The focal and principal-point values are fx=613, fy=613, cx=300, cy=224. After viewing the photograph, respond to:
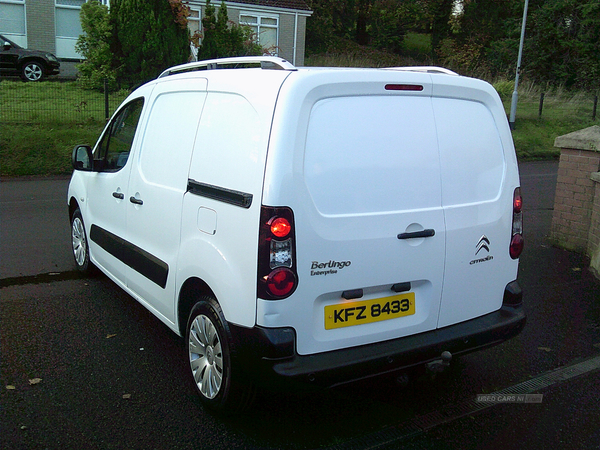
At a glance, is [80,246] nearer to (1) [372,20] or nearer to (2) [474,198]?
(2) [474,198]

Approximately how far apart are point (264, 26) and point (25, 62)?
46.9ft

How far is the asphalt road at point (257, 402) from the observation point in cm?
340

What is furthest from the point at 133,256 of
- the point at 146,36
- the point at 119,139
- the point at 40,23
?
the point at 40,23

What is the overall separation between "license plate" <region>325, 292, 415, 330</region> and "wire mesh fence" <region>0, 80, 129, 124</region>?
1395cm

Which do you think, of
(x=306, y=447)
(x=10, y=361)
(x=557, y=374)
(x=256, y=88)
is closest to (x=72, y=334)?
(x=10, y=361)

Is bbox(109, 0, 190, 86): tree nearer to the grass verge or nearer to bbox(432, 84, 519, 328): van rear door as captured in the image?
the grass verge

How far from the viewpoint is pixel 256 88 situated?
3.23 m

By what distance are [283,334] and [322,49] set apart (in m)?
43.2

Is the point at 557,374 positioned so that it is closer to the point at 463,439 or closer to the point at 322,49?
the point at 463,439

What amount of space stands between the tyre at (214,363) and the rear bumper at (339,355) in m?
0.15

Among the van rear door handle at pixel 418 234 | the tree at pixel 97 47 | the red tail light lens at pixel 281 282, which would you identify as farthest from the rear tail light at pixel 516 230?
the tree at pixel 97 47

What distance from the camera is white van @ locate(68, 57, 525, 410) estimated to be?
307cm

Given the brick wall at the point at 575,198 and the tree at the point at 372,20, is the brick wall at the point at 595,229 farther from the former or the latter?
the tree at the point at 372,20

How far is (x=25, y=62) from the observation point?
19844mm
